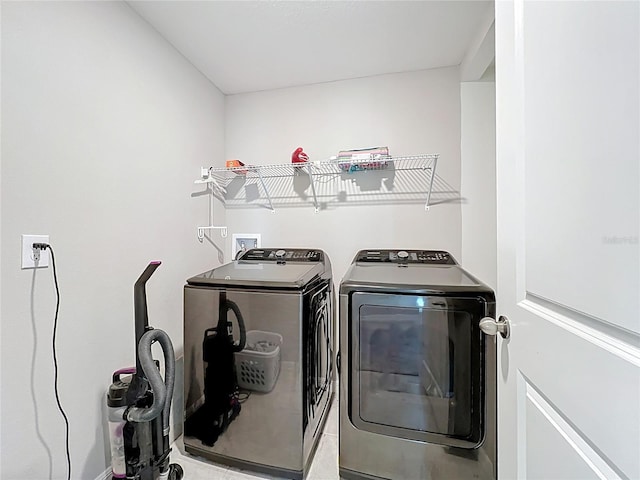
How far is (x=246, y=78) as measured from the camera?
87.1 inches

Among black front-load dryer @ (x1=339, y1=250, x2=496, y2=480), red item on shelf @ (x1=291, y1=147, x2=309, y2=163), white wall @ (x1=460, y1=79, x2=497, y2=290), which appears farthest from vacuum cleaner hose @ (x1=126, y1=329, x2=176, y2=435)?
white wall @ (x1=460, y1=79, x2=497, y2=290)

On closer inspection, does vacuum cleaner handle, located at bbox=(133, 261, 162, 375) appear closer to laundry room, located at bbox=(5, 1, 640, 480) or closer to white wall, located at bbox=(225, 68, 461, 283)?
laundry room, located at bbox=(5, 1, 640, 480)

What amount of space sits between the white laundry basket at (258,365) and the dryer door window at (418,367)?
0.40 m

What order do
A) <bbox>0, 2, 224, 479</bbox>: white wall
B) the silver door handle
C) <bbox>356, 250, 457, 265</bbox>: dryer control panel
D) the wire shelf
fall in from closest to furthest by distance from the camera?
the silver door handle < <bbox>0, 2, 224, 479</bbox>: white wall < <bbox>356, 250, 457, 265</bbox>: dryer control panel < the wire shelf

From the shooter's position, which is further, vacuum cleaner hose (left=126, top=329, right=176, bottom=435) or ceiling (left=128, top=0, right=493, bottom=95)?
ceiling (left=128, top=0, right=493, bottom=95)

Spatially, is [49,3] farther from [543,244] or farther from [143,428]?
[543,244]

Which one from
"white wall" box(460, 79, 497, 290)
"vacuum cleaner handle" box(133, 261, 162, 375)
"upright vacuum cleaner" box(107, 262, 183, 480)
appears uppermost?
"white wall" box(460, 79, 497, 290)

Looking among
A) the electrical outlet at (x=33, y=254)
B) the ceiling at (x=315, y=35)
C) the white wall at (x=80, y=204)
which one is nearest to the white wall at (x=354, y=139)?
the ceiling at (x=315, y=35)

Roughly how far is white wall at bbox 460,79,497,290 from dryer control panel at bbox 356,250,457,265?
0.84 feet

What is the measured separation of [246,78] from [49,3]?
1.24 m

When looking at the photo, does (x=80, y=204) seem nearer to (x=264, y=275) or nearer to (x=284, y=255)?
(x=264, y=275)

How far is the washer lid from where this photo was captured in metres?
1.48

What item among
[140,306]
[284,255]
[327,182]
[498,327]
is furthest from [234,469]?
[327,182]

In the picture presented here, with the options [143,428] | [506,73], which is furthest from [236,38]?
[143,428]
